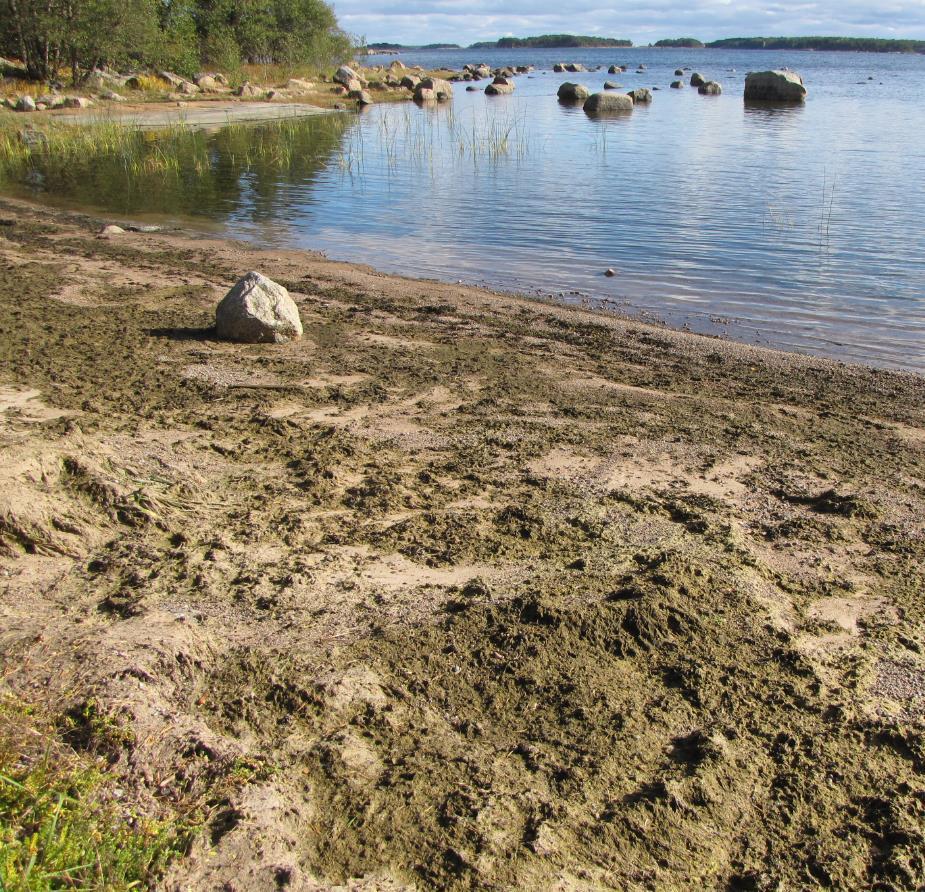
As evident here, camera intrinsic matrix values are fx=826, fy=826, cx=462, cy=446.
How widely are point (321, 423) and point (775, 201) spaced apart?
1589 centimetres

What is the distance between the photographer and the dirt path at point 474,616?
295cm

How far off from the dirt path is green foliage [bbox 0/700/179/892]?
0.11m

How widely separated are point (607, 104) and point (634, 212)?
96.3 feet

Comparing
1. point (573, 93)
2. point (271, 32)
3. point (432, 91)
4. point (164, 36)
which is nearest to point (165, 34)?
point (164, 36)

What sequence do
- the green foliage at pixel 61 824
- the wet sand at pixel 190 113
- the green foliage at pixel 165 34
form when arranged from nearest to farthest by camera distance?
the green foliage at pixel 61 824
the wet sand at pixel 190 113
the green foliage at pixel 165 34

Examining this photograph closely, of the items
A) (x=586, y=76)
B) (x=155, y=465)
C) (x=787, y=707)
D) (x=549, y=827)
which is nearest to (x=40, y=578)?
(x=155, y=465)

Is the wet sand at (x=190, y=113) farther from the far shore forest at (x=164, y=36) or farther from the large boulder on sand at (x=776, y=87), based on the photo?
the large boulder on sand at (x=776, y=87)

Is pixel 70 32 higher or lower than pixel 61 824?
higher

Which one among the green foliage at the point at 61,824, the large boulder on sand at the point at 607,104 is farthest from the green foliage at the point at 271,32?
the green foliage at the point at 61,824

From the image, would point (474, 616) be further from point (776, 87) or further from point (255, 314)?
point (776, 87)

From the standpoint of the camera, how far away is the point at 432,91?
52469 mm

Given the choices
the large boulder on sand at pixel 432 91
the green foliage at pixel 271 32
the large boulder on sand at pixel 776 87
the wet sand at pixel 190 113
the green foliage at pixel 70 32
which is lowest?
the wet sand at pixel 190 113

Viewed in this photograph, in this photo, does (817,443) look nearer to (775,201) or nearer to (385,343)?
(385,343)

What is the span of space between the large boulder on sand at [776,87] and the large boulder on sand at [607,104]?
9.12 meters
